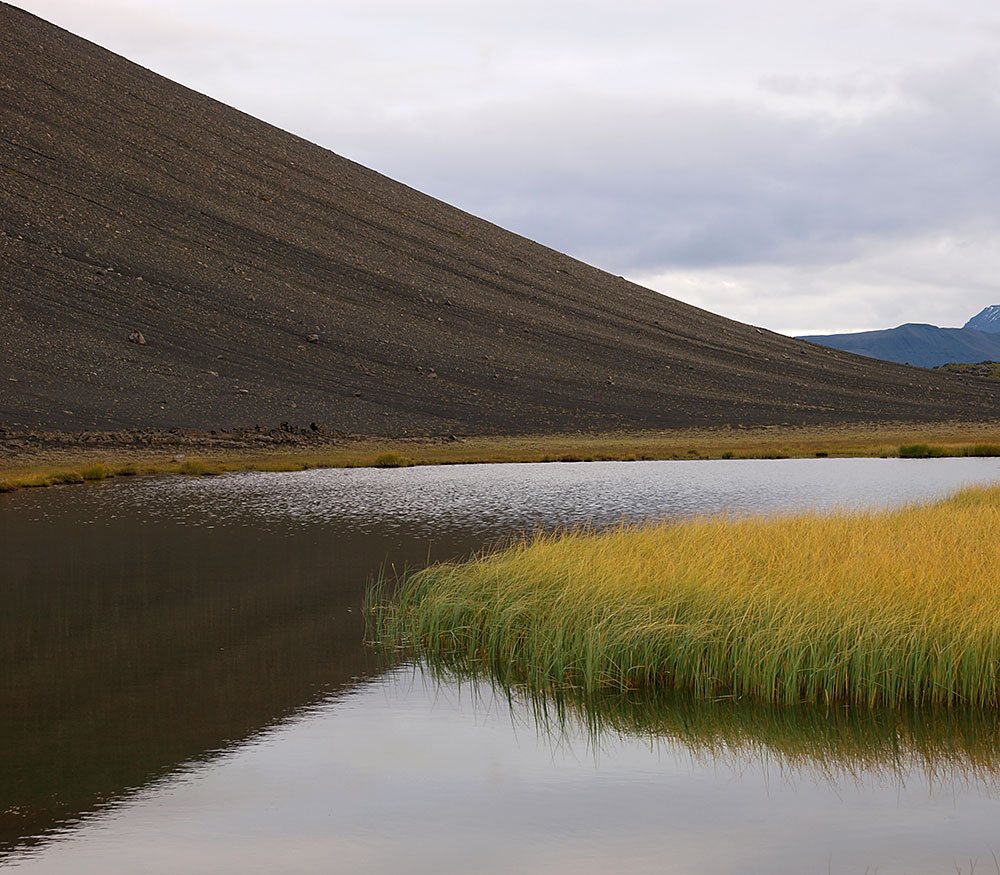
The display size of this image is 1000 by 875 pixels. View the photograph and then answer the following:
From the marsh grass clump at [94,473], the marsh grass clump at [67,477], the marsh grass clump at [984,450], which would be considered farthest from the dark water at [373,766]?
the marsh grass clump at [984,450]

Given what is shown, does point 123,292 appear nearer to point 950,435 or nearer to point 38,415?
point 38,415

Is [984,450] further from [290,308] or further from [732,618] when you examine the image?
[290,308]

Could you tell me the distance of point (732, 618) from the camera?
13.3 m

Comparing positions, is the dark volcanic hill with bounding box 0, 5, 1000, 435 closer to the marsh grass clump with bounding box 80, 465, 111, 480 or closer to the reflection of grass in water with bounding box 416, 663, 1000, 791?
the marsh grass clump with bounding box 80, 465, 111, 480

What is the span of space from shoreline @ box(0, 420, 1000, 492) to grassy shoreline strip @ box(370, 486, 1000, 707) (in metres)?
30.4

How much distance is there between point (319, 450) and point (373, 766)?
5821 centimetres

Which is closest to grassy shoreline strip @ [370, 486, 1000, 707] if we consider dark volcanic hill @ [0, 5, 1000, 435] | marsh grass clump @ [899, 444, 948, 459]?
marsh grass clump @ [899, 444, 948, 459]

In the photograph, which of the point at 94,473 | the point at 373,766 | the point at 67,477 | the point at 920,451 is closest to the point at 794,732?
the point at 373,766

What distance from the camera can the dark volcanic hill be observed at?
83500mm

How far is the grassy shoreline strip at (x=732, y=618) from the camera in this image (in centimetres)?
1217

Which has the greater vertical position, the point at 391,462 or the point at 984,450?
the point at 984,450

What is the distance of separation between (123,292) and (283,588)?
264 feet

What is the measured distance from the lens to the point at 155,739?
36.1 feet

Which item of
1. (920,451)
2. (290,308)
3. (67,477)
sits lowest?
(67,477)
